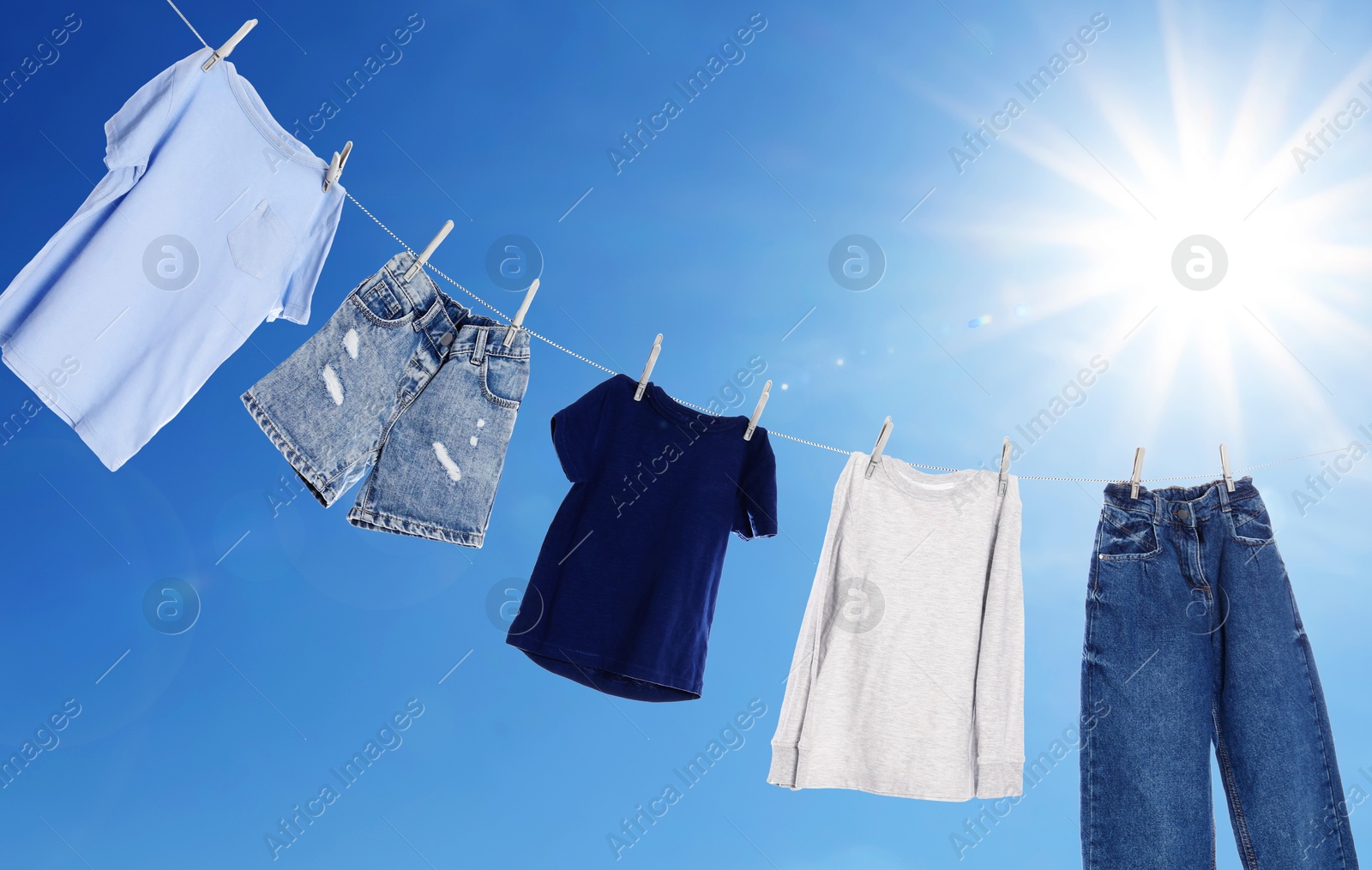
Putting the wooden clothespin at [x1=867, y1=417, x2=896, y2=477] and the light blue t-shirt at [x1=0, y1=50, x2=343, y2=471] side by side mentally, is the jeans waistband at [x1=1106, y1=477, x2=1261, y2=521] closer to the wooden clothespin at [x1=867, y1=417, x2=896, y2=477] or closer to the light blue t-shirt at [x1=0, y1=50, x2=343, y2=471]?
the wooden clothespin at [x1=867, y1=417, x2=896, y2=477]

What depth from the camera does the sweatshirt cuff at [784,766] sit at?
2.69 m

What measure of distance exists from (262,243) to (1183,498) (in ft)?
10.5

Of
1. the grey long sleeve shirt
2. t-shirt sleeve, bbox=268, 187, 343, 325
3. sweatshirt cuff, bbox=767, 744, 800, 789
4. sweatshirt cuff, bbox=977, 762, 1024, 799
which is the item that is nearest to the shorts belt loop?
t-shirt sleeve, bbox=268, 187, 343, 325

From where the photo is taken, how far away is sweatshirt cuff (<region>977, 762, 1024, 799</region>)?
261cm

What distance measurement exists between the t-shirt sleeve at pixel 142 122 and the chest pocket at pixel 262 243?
1.03 feet

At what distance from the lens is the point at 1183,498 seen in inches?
119

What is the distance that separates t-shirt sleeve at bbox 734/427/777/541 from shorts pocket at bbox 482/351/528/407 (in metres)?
0.84

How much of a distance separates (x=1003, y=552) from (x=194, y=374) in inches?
104

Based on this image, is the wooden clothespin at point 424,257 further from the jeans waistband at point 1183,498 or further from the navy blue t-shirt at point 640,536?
the jeans waistband at point 1183,498

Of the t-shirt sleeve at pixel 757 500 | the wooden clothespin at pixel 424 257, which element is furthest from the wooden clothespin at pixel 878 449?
the wooden clothespin at pixel 424 257

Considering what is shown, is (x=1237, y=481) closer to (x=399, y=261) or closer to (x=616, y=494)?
(x=616, y=494)

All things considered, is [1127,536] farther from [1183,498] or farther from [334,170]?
[334,170]

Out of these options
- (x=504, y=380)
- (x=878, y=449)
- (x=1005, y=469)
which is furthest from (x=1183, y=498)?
(x=504, y=380)

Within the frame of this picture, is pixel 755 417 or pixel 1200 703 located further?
pixel 755 417
